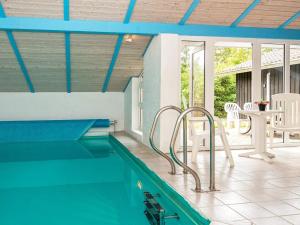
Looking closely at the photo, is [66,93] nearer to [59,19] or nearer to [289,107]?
[59,19]

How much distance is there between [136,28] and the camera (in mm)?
6543

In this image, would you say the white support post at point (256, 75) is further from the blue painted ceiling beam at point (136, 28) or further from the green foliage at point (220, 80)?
the green foliage at point (220, 80)

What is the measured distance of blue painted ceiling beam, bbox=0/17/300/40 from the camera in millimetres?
6118

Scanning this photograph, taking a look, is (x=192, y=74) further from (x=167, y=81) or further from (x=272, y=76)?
(x=272, y=76)

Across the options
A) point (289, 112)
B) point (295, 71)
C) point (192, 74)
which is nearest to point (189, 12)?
point (192, 74)

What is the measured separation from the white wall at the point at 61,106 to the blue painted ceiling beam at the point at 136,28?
196 inches

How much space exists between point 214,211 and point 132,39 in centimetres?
517

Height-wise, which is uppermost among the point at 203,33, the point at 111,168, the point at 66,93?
the point at 203,33

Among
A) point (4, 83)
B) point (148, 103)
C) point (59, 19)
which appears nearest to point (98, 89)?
point (4, 83)

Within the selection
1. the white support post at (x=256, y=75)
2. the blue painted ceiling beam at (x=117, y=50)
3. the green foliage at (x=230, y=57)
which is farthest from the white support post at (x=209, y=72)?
the green foliage at (x=230, y=57)

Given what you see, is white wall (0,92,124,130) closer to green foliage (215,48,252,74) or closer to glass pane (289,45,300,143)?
glass pane (289,45,300,143)

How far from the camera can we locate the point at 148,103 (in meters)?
7.68

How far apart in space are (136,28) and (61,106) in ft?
18.0

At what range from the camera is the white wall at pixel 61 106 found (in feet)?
35.2
